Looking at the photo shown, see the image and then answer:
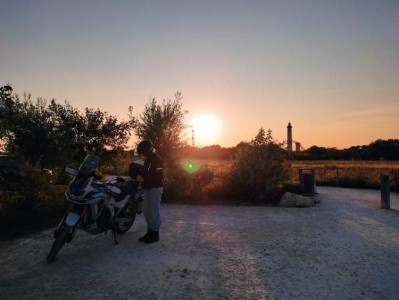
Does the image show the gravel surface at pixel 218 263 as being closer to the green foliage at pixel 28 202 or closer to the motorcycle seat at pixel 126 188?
the motorcycle seat at pixel 126 188

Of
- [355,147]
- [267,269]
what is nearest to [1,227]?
[267,269]

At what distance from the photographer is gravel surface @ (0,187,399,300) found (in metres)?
4.48

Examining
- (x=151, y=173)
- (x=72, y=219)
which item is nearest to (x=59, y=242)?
(x=72, y=219)

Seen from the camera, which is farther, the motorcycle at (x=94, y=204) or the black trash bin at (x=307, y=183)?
the black trash bin at (x=307, y=183)

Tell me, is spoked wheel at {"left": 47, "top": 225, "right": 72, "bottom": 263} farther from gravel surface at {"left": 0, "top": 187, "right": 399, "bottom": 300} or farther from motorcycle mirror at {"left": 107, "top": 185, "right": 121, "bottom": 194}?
motorcycle mirror at {"left": 107, "top": 185, "right": 121, "bottom": 194}

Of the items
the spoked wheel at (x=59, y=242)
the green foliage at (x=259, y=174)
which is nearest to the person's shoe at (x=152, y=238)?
the spoked wheel at (x=59, y=242)

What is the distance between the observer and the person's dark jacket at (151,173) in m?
6.72

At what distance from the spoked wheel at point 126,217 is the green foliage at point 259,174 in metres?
5.84

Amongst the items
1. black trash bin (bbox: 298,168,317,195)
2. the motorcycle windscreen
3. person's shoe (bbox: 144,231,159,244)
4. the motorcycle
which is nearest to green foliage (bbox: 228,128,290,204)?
black trash bin (bbox: 298,168,317,195)

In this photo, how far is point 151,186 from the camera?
6.73 metres

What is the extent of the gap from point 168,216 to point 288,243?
378 cm

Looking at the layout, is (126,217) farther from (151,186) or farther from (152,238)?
(151,186)

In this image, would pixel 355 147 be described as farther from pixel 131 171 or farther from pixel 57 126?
pixel 131 171

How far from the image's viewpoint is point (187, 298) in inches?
168
